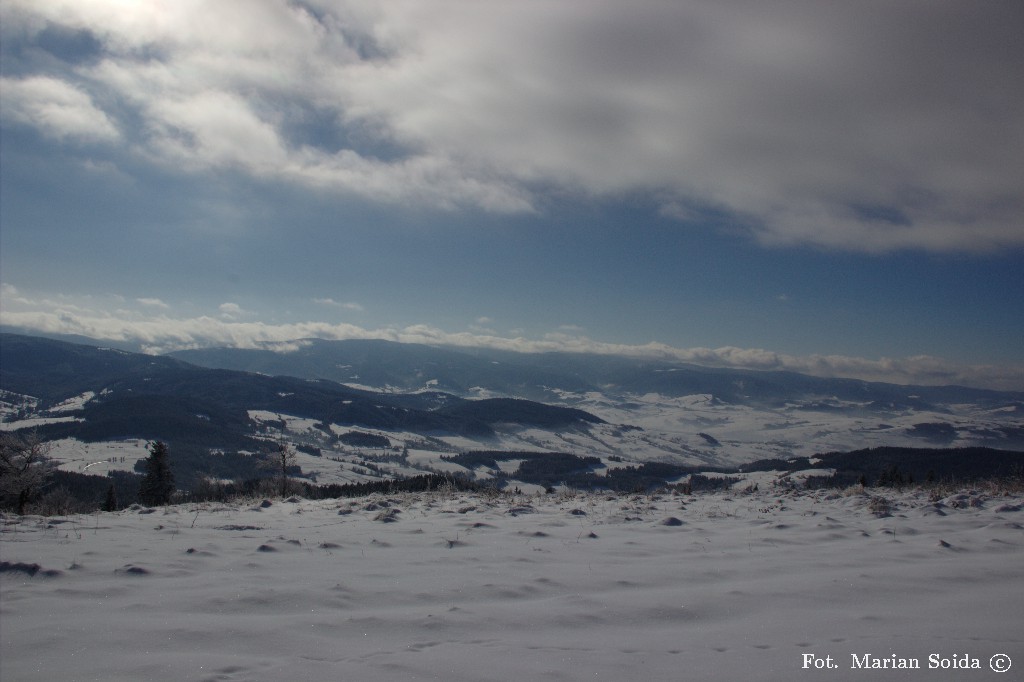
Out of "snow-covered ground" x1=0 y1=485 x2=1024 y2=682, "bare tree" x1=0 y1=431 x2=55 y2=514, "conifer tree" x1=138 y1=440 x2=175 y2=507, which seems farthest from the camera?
"conifer tree" x1=138 y1=440 x2=175 y2=507

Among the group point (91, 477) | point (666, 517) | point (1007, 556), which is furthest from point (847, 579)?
point (91, 477)

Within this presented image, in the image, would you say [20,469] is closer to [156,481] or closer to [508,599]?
[508,599]

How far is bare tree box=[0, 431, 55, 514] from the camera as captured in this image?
18.0 m

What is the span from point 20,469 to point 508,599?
2118cm

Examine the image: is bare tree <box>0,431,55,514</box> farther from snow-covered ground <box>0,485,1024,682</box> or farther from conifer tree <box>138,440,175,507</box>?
conifer tree <box>138,440,175,507</box>

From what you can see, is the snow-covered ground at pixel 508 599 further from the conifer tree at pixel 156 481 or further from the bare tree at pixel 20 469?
the conifer tree at pixel 156 481

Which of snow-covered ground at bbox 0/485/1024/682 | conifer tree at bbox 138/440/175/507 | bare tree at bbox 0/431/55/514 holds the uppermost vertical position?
snow-covered ground at bbox 0/485/1024/682

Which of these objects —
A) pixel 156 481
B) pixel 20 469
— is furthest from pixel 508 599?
pixel 156 481

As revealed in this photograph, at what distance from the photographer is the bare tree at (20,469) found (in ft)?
59.0

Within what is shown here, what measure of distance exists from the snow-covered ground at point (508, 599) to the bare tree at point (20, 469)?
8.84 m

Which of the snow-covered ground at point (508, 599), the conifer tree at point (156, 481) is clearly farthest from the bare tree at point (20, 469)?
the conifer tree at point (156, 481)

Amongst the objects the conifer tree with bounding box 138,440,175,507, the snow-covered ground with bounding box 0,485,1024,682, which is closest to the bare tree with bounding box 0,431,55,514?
the snow-covered ground with bounding box 0,485,1024,682

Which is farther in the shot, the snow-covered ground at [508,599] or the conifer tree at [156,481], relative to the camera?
the conifer tree at [156,481]

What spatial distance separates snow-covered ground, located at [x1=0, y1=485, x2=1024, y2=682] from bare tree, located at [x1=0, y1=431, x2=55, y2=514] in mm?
8835
